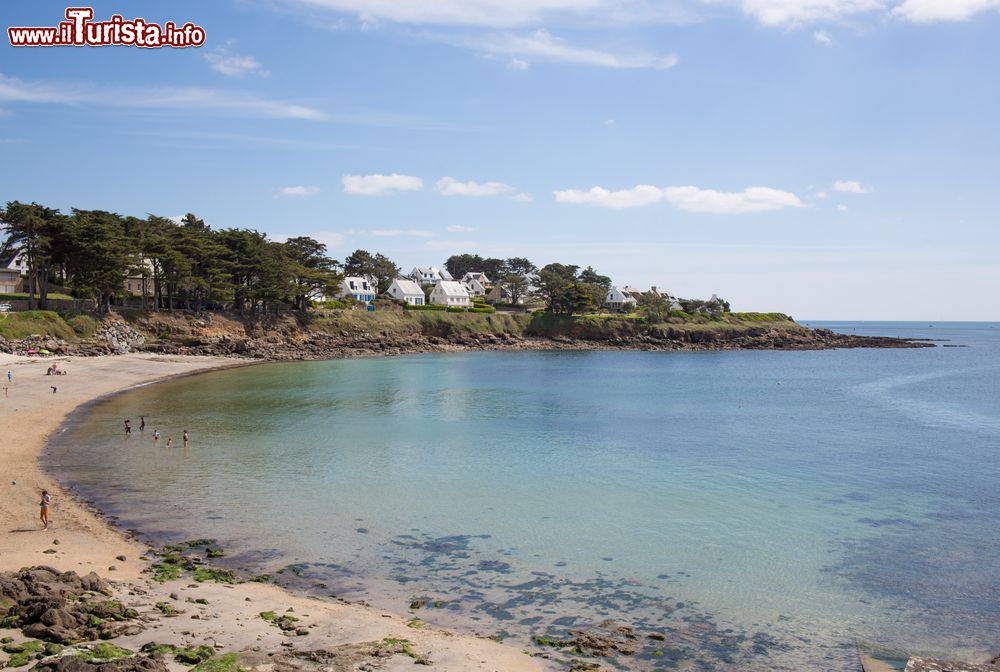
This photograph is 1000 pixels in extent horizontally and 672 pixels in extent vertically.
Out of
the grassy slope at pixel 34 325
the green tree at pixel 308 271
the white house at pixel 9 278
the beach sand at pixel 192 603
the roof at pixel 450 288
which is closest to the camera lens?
the beach sand at pixel 192 603

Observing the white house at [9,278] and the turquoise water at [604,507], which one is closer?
the turquoise water at [604,507]

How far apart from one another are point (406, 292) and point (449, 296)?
8535 millimetres

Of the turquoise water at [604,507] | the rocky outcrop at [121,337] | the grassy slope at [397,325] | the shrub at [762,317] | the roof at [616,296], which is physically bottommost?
the turquoise water at [604,507]

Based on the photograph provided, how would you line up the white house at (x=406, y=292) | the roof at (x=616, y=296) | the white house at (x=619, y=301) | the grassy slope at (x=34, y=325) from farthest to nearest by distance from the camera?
the roof at (x=616, y=296) → the white house at (x=619, y=301) → the white house at (x=406, y=292) → the grassy slope at (x=34, y=325)

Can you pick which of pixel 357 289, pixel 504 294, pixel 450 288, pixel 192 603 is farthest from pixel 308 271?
pixel 192 603

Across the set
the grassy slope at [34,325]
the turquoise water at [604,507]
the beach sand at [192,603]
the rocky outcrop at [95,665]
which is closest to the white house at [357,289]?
the grassy slope at [34,325]

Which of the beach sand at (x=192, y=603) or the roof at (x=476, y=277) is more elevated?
the roof at (x=476, y=277)

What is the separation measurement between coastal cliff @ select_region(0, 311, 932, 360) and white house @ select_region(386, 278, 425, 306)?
15.0 meters

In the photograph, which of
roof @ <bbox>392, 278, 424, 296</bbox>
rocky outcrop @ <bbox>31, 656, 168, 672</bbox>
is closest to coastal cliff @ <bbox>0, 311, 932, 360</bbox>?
roof @ <bbox>392, 278, 424, 296</bbox>

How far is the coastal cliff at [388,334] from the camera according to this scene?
74938 millimetres

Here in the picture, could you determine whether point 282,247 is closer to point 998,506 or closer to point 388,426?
point 388,426

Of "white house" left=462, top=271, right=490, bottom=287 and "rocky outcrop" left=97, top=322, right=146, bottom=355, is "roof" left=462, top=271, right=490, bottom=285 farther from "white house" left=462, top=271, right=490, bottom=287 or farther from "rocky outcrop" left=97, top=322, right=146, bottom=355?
"rocky outcrop" left=97, top=322, right=146, bottom=355

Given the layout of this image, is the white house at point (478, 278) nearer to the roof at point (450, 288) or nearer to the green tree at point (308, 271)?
the roof at point (450, 288)

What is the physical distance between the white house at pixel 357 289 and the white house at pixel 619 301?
54219mm
